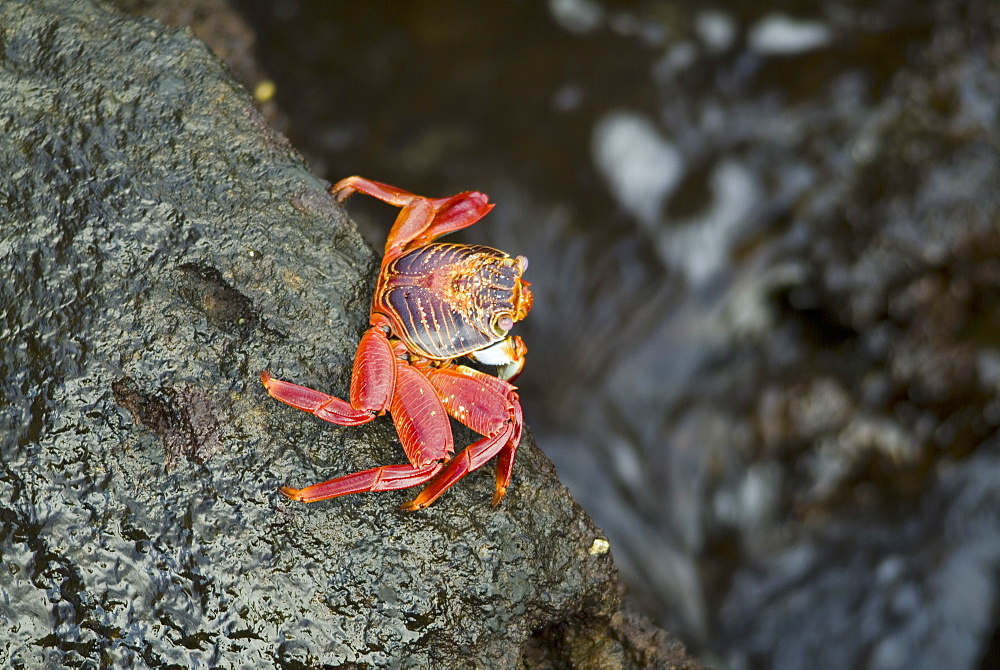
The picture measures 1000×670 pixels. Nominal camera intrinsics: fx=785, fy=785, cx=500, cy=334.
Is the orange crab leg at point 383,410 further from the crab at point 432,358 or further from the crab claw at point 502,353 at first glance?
the crab claw at point 502,353

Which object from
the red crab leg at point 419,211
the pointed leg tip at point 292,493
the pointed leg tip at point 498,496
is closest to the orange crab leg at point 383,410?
the pointed leg tip at point 292,493

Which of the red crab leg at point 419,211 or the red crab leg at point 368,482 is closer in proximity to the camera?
the red crab leg at point 368,482

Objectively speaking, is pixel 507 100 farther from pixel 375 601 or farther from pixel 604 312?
pixel 375 601

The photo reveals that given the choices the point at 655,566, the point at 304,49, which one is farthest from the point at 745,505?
the point at 304,49

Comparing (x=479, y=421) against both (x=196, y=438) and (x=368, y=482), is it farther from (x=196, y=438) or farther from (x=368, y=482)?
(x=196, y=438)

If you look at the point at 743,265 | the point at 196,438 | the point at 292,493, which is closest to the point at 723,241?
the point at 743,265

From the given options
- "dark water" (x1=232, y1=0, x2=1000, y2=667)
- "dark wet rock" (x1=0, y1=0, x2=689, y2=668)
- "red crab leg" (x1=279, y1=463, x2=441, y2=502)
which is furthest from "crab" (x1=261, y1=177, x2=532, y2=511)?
"dark water" (x1=232, y1=0, x2=1000, y2=667)

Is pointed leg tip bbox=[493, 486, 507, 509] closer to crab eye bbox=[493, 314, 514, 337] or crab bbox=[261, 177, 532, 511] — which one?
crab bbox=[261, 177, 532, 511]
